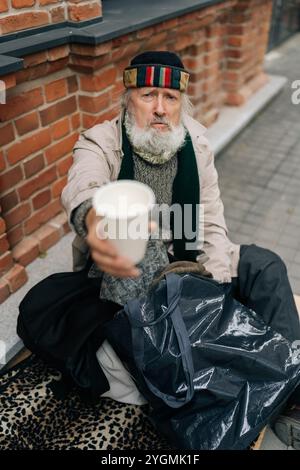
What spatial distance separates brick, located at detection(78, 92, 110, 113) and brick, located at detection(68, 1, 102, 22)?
0.46 m

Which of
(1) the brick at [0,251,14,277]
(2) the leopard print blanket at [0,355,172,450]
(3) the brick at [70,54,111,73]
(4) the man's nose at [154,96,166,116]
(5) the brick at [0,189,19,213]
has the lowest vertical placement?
(2) the leopard print blanket at [0,355,172,450]

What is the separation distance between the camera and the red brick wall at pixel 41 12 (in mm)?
2211

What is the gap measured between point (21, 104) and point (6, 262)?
87cm

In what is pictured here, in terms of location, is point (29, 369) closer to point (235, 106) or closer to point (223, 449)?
point (223, 449)

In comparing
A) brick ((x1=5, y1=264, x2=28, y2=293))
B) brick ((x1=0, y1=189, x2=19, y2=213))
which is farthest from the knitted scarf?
brick ((x1=5, y1=264, x2=28, y2=293))

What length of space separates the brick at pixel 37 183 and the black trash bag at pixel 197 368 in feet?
3.72

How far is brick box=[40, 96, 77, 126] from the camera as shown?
2.60 metres

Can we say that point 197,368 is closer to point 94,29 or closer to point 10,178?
point 10,178

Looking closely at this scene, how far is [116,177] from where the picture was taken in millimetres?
2137

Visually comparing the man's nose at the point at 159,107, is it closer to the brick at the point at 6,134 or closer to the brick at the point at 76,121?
the brick at the point at 6,134

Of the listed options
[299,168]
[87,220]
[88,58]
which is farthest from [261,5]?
[87,220]

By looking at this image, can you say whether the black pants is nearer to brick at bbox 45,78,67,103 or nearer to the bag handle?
the bag handle

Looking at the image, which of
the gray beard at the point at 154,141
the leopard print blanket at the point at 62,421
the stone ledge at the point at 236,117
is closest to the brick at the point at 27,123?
the gray beard at the point at 154,141
